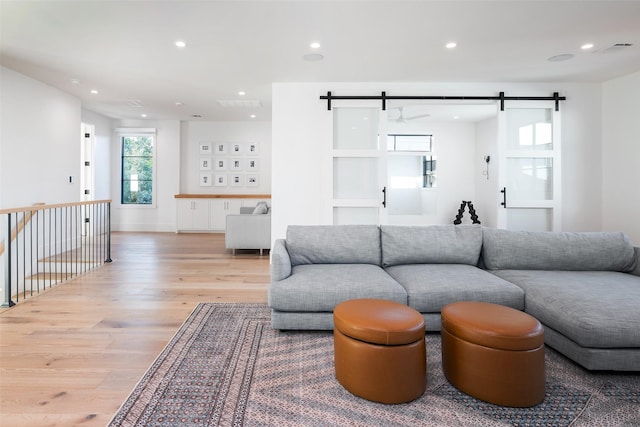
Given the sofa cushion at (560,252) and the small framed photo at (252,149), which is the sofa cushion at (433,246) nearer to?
the sofa cushion at (560,252)

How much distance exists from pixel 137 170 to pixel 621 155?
9402 millimetres

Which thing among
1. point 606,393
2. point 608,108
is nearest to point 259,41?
point 606,393

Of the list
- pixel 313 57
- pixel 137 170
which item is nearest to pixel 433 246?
pixel 313 57

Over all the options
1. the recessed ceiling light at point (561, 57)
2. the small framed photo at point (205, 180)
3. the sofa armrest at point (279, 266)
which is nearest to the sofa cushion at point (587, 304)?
the sofa armrest at point (279, 266)

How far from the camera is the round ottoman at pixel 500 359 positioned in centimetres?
172

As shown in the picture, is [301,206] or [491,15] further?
[301,206]

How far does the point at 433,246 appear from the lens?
3.21 metres

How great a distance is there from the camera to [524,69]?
173 inches

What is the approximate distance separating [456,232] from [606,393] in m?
1.64

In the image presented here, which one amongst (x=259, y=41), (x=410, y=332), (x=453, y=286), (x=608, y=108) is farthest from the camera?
(x=608, y=108)

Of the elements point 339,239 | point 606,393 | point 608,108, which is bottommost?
point 606,393

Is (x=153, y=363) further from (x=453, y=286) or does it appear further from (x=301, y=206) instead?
(x=301, y=206)

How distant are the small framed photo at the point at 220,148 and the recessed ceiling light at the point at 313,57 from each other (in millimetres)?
5076

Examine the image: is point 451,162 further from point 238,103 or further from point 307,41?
point 307,41
